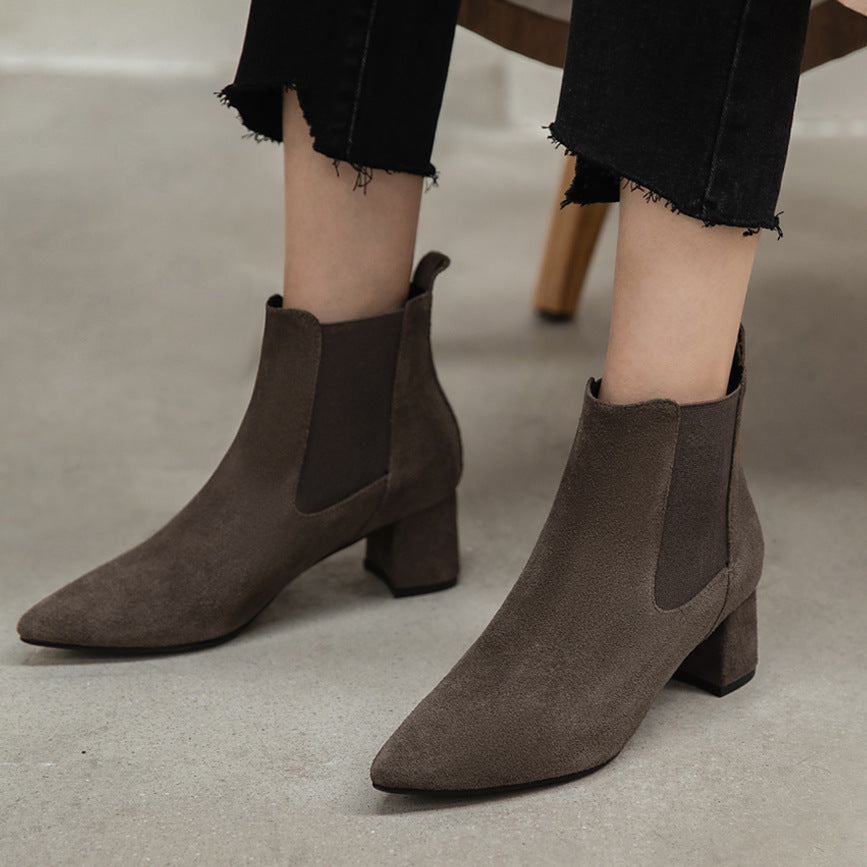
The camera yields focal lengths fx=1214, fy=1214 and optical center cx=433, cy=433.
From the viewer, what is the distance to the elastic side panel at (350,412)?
0.79m

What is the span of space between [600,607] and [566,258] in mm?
887

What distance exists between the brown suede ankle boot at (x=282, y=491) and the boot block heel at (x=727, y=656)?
23cm

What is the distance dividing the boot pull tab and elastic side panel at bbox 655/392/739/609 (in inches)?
9.8

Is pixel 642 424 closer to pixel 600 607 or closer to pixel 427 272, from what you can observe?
pixel 600 607

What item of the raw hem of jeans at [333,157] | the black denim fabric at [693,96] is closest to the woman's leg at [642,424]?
the black denim fabric at [693,96]

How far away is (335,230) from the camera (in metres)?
0.80

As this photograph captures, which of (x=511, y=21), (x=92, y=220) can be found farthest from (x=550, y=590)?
(x=92, y=220)

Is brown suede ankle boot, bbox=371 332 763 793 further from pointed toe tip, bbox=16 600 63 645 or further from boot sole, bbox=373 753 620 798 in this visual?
pointed toe tip, bbox=16 600 63 645

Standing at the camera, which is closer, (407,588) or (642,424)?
(642,424)

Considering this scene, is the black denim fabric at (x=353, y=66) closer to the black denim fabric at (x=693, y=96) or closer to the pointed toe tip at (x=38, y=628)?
the black denim fabric at (x=693, y=96)

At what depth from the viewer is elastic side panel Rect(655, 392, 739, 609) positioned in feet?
2.15

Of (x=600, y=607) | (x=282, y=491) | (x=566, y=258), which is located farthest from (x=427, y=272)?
(x=566, y=258)

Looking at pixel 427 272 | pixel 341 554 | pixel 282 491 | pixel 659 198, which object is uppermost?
pixel 659 198

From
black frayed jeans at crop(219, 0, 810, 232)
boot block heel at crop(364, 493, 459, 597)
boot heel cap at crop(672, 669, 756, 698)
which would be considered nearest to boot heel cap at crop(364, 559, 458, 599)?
boot block heel at crop(364, 493, 459, 597)
